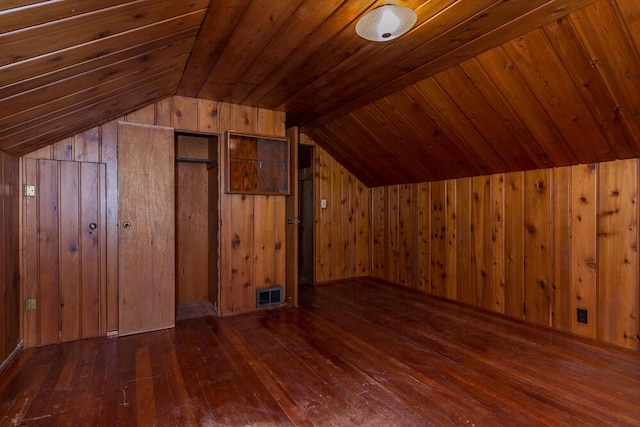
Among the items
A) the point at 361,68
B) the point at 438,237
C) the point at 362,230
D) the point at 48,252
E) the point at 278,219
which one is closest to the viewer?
the point at 361,68

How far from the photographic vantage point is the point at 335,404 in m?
1.94

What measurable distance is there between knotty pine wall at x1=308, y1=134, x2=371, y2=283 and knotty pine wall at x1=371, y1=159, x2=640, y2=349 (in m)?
0.86

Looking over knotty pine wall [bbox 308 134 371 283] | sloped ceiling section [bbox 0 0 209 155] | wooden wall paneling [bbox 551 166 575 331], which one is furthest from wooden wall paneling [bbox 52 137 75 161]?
wooden wall paneling [bbox 551 166 575 331]

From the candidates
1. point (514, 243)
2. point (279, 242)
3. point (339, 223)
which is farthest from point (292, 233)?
point (514, 243)

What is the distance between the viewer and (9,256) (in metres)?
2.48

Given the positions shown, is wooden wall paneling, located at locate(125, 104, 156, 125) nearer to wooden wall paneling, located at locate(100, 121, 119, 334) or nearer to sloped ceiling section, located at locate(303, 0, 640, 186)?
wooden wall paneling, located at locate(100, 121, 119, 334)

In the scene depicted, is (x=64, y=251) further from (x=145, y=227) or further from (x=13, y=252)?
(x=145, y=227)

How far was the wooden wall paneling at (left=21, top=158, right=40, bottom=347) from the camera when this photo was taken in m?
2.72

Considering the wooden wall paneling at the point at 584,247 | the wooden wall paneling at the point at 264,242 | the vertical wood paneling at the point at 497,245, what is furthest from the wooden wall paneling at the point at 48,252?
the wooden wall paneling at the point at 584,247

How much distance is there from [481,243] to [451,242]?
15.4 inches

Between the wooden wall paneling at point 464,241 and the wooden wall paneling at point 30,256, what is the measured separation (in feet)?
13.6

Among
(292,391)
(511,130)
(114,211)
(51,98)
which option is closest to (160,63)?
(51,98)

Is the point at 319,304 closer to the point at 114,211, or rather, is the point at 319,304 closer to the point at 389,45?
the point at 114,211

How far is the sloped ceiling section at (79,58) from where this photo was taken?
122 centimetres
